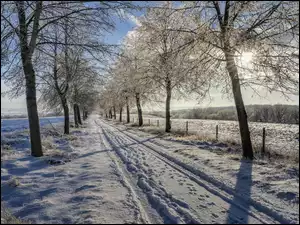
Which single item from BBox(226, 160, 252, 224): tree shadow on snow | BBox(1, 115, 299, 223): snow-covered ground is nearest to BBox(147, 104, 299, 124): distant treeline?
BBox(226, 160, 252, 224): tree shadow on snow

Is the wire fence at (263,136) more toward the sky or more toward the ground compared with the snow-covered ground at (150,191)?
more toward the ground

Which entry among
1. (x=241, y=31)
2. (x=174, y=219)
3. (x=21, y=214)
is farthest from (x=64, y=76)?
(x=174, y=219)

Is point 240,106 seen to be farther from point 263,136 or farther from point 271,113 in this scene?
point 271,113

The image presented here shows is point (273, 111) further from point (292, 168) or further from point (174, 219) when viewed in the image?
point (174, 219)

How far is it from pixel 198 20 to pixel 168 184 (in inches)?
252

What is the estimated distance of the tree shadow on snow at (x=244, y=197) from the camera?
4223 millimetres

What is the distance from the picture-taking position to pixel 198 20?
9492 mm

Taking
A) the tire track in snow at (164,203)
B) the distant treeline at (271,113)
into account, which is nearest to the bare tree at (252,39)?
the tire track in snow at (164,203)

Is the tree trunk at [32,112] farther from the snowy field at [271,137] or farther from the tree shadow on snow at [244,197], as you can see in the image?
the snowy field at [271,137]

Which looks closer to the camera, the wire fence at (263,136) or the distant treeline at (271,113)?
the wire fence at (263,136)

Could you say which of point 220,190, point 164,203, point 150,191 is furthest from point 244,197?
point 150,191

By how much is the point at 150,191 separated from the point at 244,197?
1982mm

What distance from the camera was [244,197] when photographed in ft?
17.0

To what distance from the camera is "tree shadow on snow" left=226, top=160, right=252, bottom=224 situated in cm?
422
